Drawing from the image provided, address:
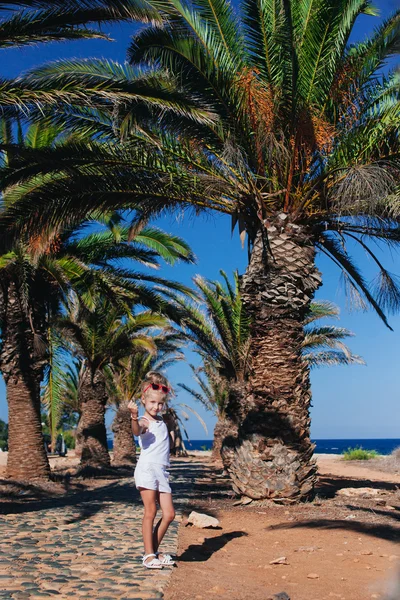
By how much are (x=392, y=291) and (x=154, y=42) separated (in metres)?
6.46

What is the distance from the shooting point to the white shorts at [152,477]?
5.02 m

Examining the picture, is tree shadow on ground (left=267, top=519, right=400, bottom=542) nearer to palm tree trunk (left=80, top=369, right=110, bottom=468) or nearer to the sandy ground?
the sandy ground

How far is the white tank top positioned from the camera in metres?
5.12

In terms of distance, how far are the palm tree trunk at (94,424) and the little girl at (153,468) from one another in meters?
13.6

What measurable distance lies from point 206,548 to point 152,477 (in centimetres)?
158

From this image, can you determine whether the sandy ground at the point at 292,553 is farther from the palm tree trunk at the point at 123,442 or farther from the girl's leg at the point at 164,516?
the palm tree trunk at the point at 123,442

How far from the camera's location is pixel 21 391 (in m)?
12.9

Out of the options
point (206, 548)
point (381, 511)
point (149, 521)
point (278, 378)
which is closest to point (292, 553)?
point (206, 548)

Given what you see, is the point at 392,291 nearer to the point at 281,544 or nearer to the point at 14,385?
the point at 281,544

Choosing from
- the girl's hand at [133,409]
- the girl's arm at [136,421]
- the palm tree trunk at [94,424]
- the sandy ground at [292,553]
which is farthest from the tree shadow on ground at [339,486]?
the palm tree trunk at [94,424]

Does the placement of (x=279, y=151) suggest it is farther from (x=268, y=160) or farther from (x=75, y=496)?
(x=75, y=496)

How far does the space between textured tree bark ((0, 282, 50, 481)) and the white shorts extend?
8.41 meters

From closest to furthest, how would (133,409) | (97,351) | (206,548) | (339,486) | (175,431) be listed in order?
(133,409), (206,548), (339,486), (97,351), (175,431)

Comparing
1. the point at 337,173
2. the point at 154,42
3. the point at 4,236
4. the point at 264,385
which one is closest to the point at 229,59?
the point at 154,42
